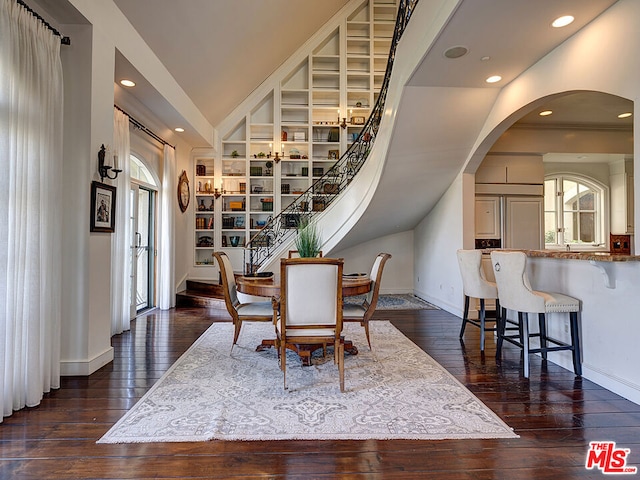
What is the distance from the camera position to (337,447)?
74.0 inches

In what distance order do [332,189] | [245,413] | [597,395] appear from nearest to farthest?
[245,413] < [597,395] < [332,189]

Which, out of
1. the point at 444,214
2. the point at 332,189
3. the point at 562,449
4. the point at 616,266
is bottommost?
the point at 562,449

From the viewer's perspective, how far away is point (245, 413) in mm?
2252

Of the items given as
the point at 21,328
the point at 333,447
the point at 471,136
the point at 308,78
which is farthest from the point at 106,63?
the point at 308,78

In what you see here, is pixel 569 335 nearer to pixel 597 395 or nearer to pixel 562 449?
pixel 597 395

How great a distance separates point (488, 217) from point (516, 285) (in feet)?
9.45

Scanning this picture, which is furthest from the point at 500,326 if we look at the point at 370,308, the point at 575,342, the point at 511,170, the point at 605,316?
the point at 511,170

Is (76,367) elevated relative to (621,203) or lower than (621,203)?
lower

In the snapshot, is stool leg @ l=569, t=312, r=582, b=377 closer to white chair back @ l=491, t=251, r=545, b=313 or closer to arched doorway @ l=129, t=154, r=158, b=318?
white chair back @ l=491, t=251, r=545, b=313

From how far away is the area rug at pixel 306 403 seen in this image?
202 cm

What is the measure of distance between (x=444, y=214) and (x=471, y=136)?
1.53m

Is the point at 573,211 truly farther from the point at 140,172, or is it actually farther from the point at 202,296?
the point at 140,172

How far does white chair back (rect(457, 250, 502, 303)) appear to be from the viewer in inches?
144

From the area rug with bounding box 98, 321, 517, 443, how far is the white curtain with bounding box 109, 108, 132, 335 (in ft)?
4.77
